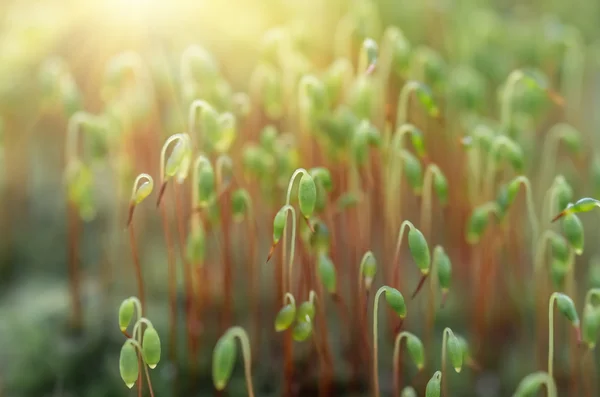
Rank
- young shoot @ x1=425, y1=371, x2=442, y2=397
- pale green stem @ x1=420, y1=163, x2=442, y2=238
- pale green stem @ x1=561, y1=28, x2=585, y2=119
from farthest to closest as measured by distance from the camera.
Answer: pale green stem @ x1=561, y1=28, x2=585, y2=119
pale green stem @ x1=420, y1=163, x2=442, y2=238
young shoot @ x1=425, y1=371, x2=442, y2=397

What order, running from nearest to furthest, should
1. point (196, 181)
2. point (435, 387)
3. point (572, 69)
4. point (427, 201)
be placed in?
point (435, 387) < point (196, 181) < point (427, 201) < point (572, 69)

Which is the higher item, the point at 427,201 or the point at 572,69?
the point at 572,69

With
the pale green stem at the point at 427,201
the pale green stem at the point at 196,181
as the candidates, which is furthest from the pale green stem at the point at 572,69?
the pale green stem at the point at 196,181

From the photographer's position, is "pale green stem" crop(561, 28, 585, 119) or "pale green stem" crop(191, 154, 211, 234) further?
"pale green stem" crop(561, 28, 585, 119)

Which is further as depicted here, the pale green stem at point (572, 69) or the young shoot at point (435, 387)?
the pale green stem at point (572, 69)

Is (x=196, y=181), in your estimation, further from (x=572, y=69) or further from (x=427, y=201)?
(x=572, y=69)

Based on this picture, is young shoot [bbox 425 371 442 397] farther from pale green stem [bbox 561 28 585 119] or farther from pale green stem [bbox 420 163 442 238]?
pale green stem [bbox 561 28 585 119]

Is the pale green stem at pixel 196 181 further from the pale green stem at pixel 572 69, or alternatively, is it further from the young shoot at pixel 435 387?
the pale green stem at pixel 572 69

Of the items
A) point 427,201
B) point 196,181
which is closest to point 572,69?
point 427,201

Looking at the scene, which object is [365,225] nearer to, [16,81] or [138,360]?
[138,360]

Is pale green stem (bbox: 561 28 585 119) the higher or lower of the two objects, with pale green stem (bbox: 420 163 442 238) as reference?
higher

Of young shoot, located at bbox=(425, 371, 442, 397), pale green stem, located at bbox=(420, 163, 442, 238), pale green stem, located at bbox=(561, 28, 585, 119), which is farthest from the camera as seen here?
pale green stem, located at bbox=(561, 28, 585, 119)

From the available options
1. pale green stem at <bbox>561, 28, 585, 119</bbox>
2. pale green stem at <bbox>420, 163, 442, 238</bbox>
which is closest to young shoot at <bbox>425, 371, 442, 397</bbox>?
pale green stem at <bbox>420, 163, 442, 238</bbox>
